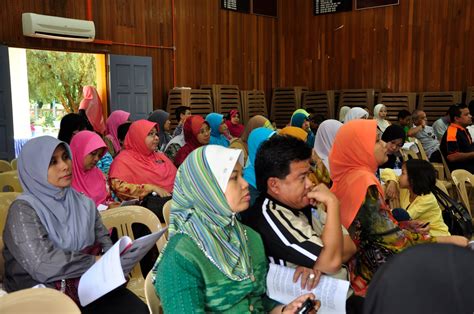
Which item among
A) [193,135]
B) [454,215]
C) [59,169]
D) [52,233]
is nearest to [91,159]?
[59,169]

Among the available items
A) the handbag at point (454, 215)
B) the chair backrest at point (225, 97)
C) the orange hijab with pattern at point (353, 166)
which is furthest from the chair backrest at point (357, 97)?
the orange hijab with pattern at point (353, 166)

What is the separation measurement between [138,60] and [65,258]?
20.6ft

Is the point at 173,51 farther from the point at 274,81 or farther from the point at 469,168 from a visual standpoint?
the point at 469,168

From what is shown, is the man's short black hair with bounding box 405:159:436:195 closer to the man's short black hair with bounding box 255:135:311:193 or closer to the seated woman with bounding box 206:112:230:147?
the man's short black hair with bounding box 255:135:311:193

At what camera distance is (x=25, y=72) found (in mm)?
8234

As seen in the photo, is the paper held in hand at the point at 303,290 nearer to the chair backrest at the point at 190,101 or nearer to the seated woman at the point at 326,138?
the seated woman at the point at 326,138

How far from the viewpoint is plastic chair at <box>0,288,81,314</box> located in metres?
1.23

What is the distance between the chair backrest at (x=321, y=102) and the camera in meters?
Result: 9.59

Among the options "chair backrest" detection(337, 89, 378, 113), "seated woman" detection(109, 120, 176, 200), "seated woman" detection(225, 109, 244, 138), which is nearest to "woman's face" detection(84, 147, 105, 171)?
"seated woman" detection(109, 120, 176, 200)

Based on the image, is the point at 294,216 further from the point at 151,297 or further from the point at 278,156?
the point at 151,297

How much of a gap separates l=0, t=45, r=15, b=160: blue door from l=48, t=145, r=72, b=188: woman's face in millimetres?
4601

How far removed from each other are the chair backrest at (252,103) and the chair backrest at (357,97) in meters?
1.70

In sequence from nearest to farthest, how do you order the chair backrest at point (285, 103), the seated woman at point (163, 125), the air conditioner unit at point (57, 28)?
the seated woman at point (163, 125) → the air conditioner unit at point (57, 28) → the chair backrest at point (285, 103)

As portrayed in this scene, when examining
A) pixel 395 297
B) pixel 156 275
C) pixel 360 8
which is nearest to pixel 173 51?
pixel 360 8
